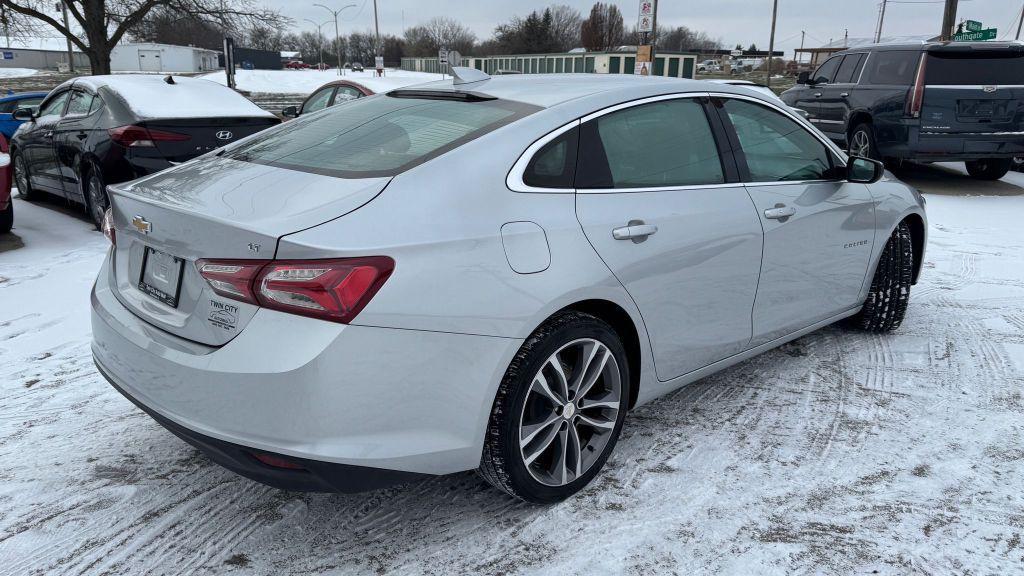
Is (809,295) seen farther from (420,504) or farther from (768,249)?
(420,504)

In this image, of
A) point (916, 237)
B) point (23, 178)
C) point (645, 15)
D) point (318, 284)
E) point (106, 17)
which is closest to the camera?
point (318, 284)

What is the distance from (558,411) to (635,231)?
73 centimetres

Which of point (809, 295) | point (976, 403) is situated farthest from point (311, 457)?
point (976, 403)

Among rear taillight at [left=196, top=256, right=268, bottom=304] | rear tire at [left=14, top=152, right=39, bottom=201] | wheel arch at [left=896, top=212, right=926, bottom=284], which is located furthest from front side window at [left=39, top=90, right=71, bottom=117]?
wheel arch at [left=896, top=212, right=926, bottom=284]

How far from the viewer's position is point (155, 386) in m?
2.48

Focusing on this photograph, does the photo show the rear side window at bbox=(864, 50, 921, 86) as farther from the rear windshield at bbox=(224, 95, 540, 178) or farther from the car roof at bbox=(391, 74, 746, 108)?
the rear windshield at bbox=(224, 95, 540, 178)

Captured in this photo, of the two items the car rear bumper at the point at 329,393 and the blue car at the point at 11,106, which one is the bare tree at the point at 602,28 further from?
the car rear bumper at the point at 329,393

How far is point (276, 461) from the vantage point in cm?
226

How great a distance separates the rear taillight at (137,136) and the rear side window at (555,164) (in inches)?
210

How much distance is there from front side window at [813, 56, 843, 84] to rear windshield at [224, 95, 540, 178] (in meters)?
10.6

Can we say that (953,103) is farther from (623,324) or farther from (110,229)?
(110,229)

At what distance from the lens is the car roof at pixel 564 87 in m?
3.08

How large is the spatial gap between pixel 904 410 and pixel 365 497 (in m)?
2.62

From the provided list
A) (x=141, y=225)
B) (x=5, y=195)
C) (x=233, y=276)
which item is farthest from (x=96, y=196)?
(x=233, y=276)
